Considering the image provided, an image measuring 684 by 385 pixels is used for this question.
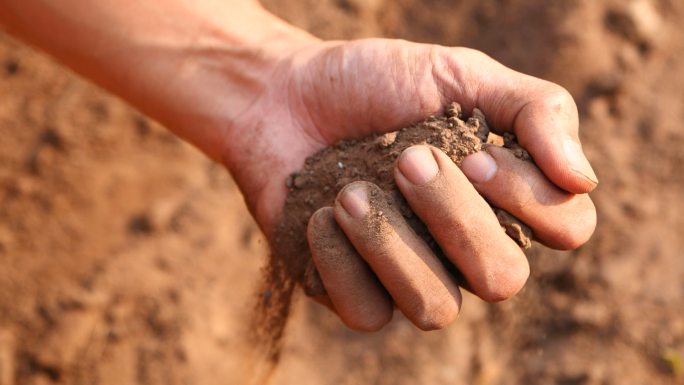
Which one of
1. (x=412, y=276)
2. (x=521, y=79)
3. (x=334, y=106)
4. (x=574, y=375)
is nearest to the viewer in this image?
(x=412, y=276)

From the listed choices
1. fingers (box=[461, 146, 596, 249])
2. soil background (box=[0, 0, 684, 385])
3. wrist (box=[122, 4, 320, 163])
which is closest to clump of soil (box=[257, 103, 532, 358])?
fingers (box=[461, 146, 596, 249])

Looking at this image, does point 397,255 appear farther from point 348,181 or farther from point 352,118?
point 352,118

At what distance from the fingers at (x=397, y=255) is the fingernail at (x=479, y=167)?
16 centimetres

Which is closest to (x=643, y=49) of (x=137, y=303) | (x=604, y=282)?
(x=604, y=282)

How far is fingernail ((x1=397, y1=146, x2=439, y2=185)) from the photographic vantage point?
4.23 ft

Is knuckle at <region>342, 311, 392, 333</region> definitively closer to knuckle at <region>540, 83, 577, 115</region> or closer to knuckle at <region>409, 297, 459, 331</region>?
knuckle at <region>409, 297, 459, 331</region>

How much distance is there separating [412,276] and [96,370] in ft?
5.09

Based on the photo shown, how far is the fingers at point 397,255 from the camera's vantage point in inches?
51.5

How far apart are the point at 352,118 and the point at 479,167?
1.21 ft

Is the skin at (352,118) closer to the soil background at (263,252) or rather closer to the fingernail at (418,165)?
the fingernail at (418,165)

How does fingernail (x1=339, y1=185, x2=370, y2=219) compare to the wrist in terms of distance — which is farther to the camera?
the wrist

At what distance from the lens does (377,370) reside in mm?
2432

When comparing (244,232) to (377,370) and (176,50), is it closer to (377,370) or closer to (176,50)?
(377,370)

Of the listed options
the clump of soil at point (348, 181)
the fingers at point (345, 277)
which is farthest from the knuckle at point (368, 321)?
the clump of soil at point (348, 181)
